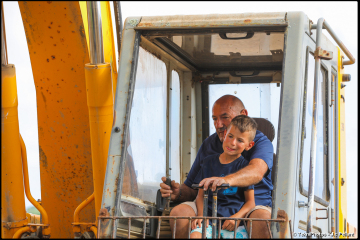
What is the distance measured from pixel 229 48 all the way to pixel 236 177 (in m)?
1.36

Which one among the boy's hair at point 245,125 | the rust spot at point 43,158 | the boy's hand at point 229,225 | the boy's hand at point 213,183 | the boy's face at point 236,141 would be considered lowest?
the boy's hand at point 229,225

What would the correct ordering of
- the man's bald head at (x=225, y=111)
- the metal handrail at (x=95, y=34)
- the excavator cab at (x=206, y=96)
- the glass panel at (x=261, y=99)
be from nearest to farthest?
1. the excavator cab at (x=206, y=96)
2. the metal handrail at (x=95, y=34)
3. the man's bald head at (x=225, y=111)
4. the glass panel at (x=261, y=99)

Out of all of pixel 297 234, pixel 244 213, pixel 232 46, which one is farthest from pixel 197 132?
pixel 297 234

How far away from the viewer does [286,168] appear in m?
2.10

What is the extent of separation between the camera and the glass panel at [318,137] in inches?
93.4

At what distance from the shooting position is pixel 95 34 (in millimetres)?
2518

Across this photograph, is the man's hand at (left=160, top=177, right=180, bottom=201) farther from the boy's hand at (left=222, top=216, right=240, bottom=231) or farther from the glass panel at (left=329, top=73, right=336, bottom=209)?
the glass panel at (left=329, top=73, right=336, bottom=209)

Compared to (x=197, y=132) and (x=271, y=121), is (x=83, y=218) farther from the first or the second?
(x=271, y=121)

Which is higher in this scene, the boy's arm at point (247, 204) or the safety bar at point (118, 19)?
the safety bar at point (118, 19)

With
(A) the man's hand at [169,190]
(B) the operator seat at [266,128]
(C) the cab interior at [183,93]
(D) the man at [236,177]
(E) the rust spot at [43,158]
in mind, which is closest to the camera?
(D) the man at [236,177]

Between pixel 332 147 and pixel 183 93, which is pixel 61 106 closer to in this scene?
pixel 183 93

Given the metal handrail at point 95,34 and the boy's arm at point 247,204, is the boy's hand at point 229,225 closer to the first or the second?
the boy's arm at point 247,204

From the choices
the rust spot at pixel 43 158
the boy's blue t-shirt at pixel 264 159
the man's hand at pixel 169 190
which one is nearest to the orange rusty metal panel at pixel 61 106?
the rust spot at pixel 43 158

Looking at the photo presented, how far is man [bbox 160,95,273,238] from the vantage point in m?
2.34
